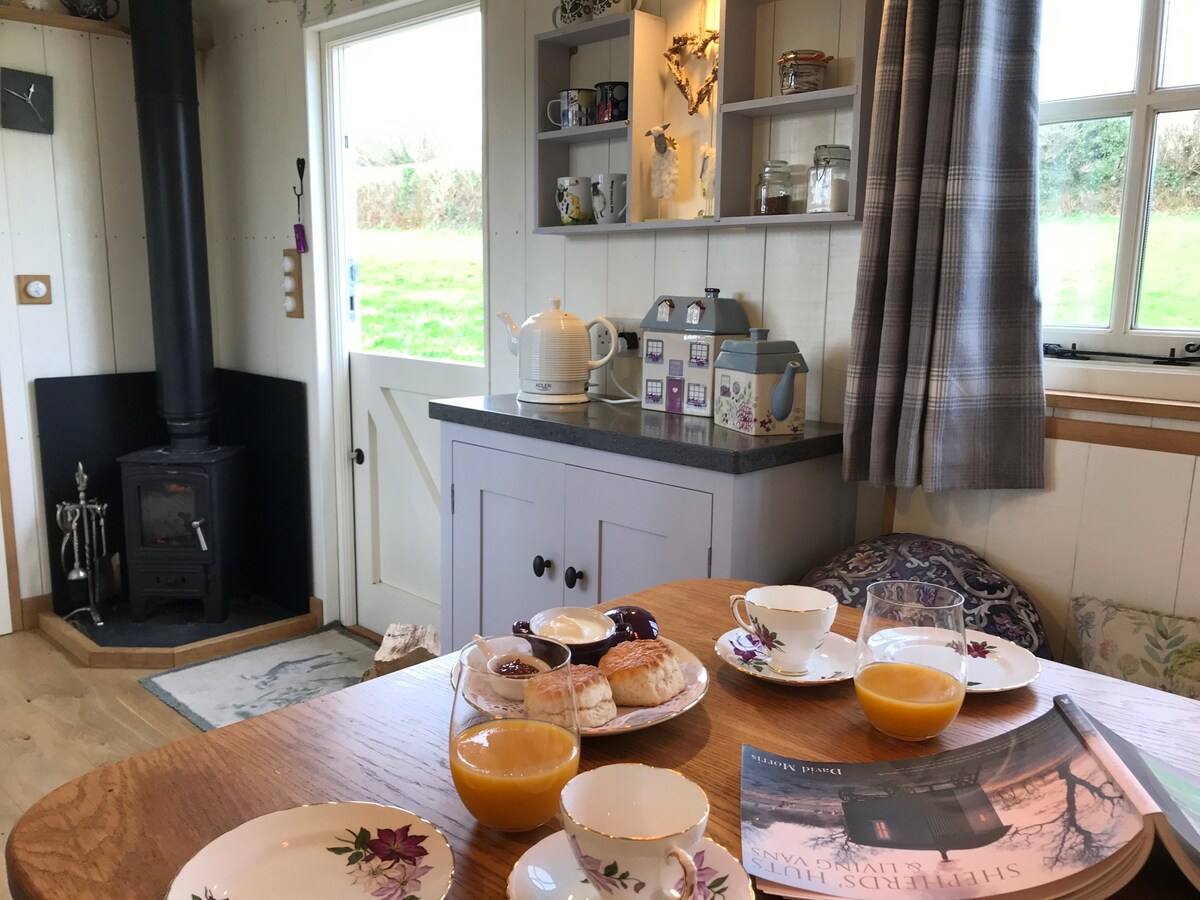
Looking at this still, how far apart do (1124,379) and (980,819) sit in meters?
1.37

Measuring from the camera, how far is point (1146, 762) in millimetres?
722

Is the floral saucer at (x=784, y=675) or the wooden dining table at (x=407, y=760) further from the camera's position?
the floral saucer at (x=784, y=675)

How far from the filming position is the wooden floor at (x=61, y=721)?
252 cm

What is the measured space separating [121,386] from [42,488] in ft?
1.56

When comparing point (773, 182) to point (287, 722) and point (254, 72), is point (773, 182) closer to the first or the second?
point (287, 722)

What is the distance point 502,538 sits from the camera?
2363 millimetres

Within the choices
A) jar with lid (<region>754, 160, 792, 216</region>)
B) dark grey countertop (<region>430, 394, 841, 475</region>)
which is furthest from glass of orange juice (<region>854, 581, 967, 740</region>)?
jar with lid (<region>754, 160, 792, 216</region>)

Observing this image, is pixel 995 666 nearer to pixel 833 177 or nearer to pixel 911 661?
pixel 911 661

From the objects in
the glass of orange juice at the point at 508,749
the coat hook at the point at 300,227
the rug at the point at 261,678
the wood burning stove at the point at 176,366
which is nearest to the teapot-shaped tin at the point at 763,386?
the glass of orange juice at the point at 508,749

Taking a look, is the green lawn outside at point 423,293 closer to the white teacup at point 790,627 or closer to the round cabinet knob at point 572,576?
the round cabinet knob at point 572,576

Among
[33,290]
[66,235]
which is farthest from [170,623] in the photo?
[66,235]

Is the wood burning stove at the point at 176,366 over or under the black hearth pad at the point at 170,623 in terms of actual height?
over

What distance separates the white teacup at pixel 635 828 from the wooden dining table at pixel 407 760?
97 millimetres

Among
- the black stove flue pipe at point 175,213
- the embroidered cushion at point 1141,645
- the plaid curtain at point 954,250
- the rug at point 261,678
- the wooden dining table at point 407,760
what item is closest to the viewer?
the wooden dining table at point 407,760
